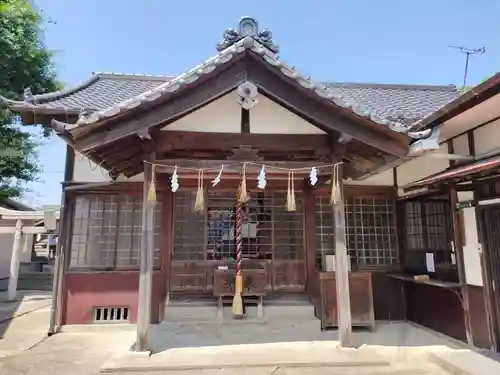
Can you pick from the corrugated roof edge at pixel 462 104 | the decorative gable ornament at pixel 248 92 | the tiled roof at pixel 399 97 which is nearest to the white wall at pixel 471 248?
the corrugated roof edge at pixel 462 104

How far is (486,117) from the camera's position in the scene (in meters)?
6.15

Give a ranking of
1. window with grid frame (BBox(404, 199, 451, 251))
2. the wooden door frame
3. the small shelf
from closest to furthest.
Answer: the wooden door frame
the small shelf
window with grid frame (BBox(404, 199, 451, 251))

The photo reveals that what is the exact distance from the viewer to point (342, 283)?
5.93 m

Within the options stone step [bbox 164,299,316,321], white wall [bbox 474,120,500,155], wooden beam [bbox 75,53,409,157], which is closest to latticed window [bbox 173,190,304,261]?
stone step [bbox 164,299,316,321]

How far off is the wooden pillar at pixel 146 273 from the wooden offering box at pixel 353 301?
3553 mm

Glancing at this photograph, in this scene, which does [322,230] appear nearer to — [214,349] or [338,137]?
[338,137]

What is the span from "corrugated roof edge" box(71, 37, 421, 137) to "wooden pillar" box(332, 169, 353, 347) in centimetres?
112

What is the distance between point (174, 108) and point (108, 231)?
4.11m

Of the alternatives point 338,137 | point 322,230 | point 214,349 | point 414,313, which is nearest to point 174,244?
point 214,349

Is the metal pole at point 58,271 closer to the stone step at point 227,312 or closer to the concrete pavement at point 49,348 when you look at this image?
the concrete pavement at point 49,348

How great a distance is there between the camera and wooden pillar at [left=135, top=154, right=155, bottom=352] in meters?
5.54

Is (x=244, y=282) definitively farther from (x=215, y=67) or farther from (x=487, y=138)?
(x=487, y=138)

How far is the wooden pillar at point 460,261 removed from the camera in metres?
6.27

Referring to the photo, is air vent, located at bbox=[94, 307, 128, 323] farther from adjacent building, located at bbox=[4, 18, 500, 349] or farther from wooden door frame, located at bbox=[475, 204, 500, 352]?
wooden door frame, located at bbox=[475, 204, 500, 352]
